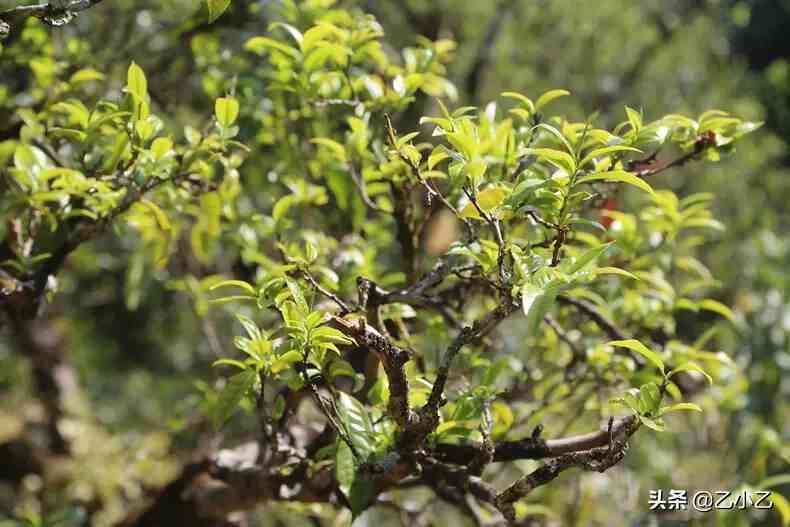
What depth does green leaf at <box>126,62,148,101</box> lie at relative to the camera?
119cm

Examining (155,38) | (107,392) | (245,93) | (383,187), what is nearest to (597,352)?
(383,187)

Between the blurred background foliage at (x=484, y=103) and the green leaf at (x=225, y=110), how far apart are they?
0.39 metres

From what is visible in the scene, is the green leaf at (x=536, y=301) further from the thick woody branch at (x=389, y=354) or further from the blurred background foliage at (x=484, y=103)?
the blurred background foliage at (x=484, y=103)

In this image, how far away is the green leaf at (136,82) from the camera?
119cm

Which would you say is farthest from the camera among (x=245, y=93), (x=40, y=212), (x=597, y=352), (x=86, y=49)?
(x=86, y=49)

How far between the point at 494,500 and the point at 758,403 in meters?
2.11

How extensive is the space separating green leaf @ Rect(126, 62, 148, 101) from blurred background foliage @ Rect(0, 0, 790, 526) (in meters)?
0.42

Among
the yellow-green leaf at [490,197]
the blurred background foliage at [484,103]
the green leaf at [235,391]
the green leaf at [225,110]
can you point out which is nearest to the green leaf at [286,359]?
the green leaf at [235,391]

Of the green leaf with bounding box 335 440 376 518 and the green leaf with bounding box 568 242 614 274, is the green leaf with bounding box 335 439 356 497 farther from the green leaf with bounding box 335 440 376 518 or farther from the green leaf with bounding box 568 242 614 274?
the green leaf with bounding box 568 242 614 274

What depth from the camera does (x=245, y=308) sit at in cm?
232

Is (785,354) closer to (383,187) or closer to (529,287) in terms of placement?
(383,187)

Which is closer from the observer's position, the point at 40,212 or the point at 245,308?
the point at 40,212

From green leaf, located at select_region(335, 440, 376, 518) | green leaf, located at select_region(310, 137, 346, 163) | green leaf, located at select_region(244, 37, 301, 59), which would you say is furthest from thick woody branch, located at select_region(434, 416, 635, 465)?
green leaf, located at select_region(244, 37, 301, 59)

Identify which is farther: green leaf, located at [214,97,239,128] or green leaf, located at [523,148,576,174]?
green leaf, located at [214,97,239,128]
